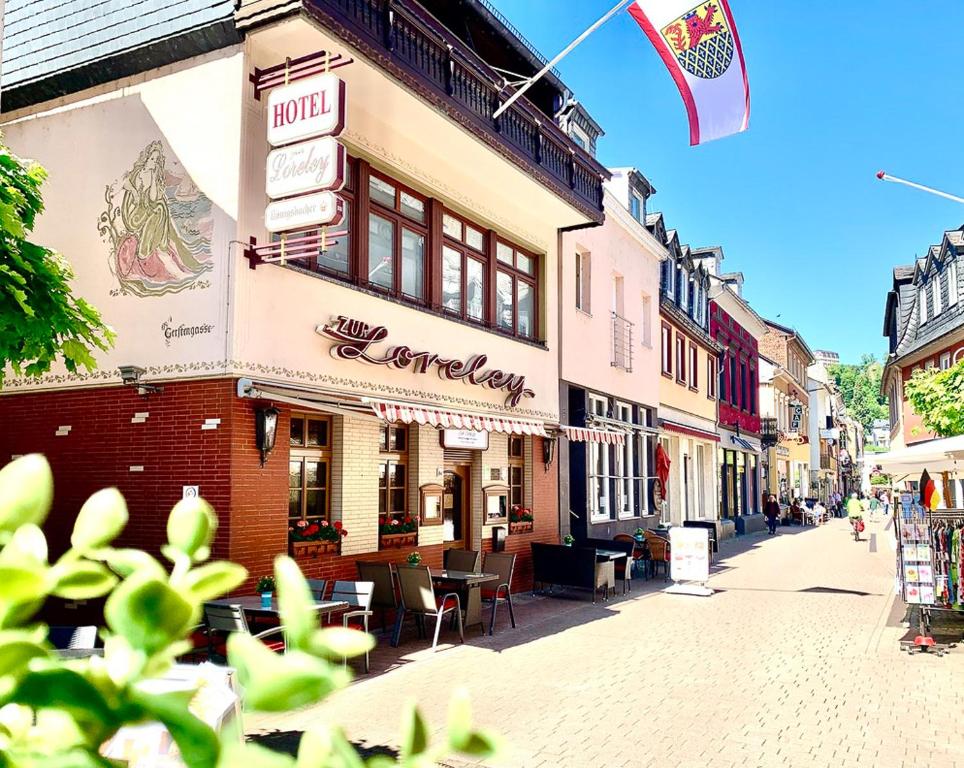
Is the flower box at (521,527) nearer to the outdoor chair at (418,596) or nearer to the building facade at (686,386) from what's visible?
the outdoor chair at (418,596)

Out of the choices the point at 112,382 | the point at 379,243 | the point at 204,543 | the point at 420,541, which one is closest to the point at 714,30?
the point at 379,243

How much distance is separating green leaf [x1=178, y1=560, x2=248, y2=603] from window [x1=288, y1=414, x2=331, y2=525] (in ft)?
31.9

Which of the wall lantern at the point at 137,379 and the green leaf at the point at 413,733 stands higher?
the wall lantern at the point at 137,379

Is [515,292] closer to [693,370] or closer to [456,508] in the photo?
[456,508]

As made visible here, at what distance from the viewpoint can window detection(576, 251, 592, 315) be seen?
60.6ft

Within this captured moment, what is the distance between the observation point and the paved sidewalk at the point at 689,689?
6730 millimetres

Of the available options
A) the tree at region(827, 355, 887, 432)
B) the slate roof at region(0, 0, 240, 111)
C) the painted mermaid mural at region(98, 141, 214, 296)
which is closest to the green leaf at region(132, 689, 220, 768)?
Result: the painted mermaid mural at region(98, 141, 214, 296)

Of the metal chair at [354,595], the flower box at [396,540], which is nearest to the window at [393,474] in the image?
the flower box at [396,540]

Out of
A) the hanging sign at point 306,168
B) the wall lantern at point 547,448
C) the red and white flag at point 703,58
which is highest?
the red and white flag at point 703,58

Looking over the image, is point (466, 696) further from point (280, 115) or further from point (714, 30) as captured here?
point (714, 30)

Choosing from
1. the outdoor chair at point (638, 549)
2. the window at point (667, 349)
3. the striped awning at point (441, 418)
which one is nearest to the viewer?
the striped awning at point (441, 418)

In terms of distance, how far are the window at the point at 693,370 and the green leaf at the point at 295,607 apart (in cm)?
2768

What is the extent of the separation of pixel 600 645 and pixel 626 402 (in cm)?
1039

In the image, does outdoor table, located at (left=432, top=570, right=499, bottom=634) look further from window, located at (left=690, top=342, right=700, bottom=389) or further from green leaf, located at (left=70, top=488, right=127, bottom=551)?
window, located at (left=690, top=342, right=700, bottom=389)
